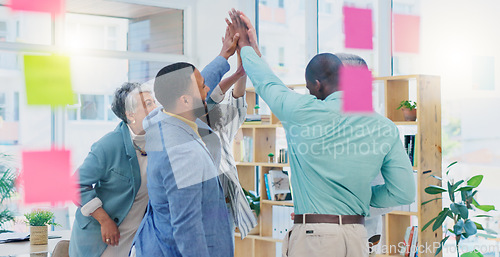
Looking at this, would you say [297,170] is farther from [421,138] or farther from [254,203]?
[254,203]

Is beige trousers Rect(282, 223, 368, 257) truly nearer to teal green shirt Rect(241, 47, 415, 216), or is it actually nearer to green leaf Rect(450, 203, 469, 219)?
teal green shirt Rect(241, 47, 415, 216)

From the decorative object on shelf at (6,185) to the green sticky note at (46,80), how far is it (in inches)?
103

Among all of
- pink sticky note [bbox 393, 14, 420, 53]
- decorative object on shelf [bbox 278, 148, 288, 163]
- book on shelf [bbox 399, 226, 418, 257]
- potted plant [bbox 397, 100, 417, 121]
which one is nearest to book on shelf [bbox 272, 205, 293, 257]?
decorative object on shelf [bbox 278, 148, 288, 163]

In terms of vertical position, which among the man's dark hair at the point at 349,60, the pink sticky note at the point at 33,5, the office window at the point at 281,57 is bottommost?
the man's dark hair at the point at 349,60

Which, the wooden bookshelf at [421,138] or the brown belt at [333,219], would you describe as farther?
the wooden bookshelf at [421,138]

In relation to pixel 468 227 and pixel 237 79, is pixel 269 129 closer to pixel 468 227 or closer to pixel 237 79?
pixel 468 227

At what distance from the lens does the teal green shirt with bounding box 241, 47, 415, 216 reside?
1.89 meters

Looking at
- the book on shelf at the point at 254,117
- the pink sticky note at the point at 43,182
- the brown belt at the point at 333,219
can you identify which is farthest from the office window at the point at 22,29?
the brown belt at the point at 333,219

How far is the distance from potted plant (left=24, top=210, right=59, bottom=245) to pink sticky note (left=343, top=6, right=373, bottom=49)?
8.81ft

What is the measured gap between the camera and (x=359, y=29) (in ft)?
14.4

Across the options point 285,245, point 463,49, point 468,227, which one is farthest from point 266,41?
point 285,245

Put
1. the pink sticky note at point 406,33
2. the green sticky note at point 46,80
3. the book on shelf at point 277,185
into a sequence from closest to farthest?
the green sticky note at point 46,80, the pink sticky note at point 406,33, the book on shelf at point 277,185

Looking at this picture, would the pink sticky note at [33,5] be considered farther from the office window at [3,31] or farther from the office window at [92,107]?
the office window at [92,107]

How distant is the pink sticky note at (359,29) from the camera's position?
173 inches
